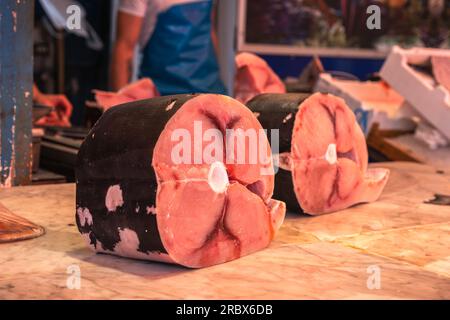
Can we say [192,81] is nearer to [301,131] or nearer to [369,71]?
[301,131]

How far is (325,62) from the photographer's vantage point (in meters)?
7.16

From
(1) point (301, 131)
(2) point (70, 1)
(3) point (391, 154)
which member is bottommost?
(3) point (391, 154)

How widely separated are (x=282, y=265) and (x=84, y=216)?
0.60 m

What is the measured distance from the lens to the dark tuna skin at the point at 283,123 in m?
2.60

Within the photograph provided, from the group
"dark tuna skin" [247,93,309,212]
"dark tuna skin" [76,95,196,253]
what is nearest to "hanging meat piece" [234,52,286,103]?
"dark tuna skin" [247,93,309,212]

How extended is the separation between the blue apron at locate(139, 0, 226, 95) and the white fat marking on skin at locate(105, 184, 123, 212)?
9.69 feet

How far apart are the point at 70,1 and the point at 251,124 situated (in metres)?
4.46

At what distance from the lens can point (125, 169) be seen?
6.21 ft

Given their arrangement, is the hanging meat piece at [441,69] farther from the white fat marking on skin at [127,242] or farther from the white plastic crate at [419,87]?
the white fat marking on skin at [127,242]

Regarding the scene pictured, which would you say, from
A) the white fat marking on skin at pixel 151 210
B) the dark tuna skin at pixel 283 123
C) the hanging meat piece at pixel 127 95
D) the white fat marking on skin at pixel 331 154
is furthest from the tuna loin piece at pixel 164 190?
the hanging meat piece at pixel 127 95

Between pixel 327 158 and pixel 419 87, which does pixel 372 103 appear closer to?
pixel 419 87

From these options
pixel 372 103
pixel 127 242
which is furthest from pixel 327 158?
pixel 372 103

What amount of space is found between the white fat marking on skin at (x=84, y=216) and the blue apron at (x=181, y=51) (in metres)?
2.86
